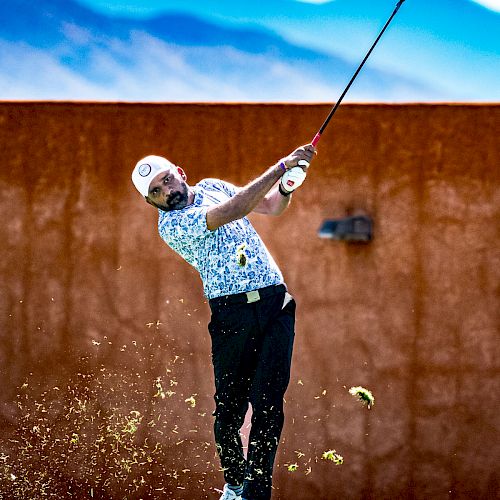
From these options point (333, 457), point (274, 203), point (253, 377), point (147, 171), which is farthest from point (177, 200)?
point (333, 457)

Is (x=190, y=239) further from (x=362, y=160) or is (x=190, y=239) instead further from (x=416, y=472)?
(x=416, y=472)

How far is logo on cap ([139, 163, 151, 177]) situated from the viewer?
4.20 meters

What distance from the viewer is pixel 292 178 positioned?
160 inches

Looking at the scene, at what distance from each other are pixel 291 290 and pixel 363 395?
660 mm

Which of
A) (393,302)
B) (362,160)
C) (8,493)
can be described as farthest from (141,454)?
(362,160)

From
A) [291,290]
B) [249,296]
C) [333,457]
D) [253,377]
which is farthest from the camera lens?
[291,290]

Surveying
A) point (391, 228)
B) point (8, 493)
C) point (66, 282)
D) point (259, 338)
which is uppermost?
point (391, 228)

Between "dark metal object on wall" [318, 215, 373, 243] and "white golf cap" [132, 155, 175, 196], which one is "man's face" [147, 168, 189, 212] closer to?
"white golf cap" [132, 155, 175, 196]

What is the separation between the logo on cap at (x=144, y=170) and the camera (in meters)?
4.20

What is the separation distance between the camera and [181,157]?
5320mm

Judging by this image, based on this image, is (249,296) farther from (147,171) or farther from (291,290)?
(291,290)

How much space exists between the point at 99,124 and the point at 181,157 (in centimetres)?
50

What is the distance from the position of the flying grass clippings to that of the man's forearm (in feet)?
5.17

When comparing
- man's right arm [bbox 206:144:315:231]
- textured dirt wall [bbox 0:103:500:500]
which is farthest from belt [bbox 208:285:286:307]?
textured dirt wall [bbox 0:103:500:500]
